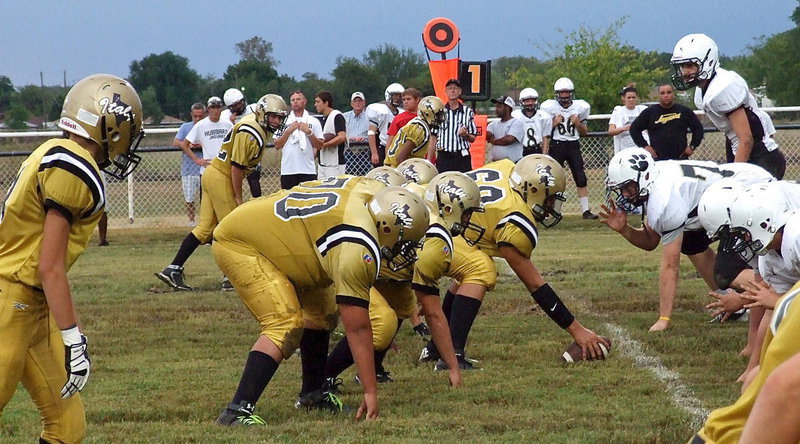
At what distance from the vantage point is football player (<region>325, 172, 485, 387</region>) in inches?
250

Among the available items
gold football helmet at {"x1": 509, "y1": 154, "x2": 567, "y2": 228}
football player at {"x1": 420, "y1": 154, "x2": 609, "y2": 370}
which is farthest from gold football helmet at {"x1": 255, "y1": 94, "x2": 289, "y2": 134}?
gold football helmet at {"x1": 509, "y1": 154, "x2": 567, "y2": 228}

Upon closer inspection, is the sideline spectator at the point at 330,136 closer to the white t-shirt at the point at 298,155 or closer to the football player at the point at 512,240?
the white t-shirt at the point at 298,155

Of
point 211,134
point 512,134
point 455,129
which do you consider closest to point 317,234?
point 455,129

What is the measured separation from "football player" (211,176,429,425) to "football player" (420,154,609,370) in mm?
1219

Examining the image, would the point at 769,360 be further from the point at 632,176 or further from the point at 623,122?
the point at 623,122

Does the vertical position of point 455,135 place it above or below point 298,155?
above

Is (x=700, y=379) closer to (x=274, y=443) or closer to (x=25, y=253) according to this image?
(x=274, y=443)

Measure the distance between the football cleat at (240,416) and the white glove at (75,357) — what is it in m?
1.67

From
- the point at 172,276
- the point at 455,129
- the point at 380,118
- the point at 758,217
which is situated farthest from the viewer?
the point at 380,118

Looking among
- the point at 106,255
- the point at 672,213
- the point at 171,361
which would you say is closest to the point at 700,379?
the point at 672,213

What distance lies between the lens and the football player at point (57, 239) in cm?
409

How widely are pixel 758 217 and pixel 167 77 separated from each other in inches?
2010

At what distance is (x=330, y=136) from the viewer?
14.2 m

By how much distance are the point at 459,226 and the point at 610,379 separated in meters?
1.30
